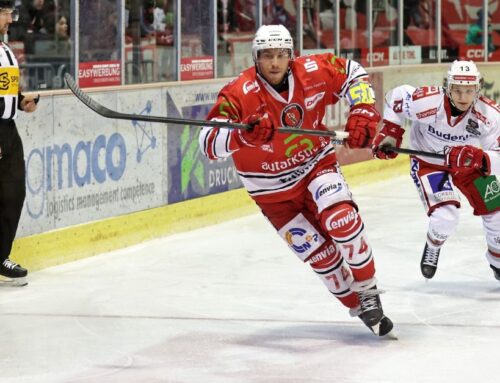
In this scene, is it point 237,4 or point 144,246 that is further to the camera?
point 237,4

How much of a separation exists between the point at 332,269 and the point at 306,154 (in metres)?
0.45

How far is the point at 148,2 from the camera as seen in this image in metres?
8.38

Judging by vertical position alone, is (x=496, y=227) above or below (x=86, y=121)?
below

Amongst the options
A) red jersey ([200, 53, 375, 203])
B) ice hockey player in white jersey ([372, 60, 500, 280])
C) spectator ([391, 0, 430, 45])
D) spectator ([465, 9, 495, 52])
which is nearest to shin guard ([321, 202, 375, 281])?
red jersey ([200, 53, 375, 203])

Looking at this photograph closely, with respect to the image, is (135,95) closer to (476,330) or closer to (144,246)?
(144,246)

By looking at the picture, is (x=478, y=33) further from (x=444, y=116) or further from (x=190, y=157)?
(x=444, y=116)

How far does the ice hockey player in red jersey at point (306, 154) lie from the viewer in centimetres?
490

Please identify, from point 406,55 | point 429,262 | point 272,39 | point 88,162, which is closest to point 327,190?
point 272,39

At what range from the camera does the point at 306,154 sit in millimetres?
5078

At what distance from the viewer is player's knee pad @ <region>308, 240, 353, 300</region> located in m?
5.11

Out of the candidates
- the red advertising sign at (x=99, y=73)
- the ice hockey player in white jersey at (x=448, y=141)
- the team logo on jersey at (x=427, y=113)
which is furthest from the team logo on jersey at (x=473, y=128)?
the red advertising sign at (x=99, y=73)

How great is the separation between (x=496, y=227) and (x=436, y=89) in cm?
73

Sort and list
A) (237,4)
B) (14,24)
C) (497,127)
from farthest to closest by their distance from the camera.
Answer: (237,4), (14,24), (497,127)

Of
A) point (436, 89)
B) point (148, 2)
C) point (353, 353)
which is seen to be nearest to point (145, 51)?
point (148, 2)
